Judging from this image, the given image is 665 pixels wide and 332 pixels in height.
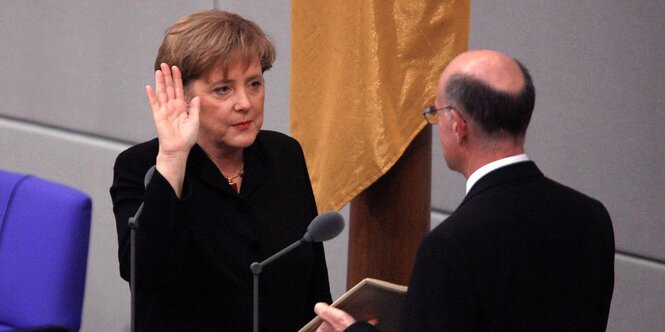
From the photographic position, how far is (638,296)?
310cm

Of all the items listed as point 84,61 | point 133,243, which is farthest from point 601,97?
point 84,61

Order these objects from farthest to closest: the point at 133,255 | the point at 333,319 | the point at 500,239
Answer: the point at 133,255 < the point at 333,319 < the point at 500,239

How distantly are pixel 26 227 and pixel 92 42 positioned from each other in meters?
1.97

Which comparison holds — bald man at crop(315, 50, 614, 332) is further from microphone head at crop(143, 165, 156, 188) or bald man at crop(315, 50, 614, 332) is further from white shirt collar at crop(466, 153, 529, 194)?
microphone head at crop(143, 165, 156, 188)

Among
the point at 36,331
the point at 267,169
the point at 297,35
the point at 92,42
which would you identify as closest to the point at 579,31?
the point at 297,35

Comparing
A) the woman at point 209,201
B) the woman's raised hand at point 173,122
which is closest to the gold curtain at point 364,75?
the woman at point 209,201

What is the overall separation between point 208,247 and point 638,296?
1460mm

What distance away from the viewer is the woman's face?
2.21m

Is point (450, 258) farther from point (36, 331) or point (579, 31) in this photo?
point (579, 31)

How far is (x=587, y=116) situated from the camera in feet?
10.1

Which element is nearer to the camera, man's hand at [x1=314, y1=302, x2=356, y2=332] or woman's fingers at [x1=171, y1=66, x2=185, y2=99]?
man's hand at [x1=314, y1=302, x2=356, y2=332]

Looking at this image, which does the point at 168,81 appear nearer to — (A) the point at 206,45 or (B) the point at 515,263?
(A) the point at 206,45

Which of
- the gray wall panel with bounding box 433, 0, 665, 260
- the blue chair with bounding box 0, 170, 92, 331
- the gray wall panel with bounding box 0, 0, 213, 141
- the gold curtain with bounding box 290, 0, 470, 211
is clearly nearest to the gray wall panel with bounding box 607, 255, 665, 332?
the gray wall panel with bounding box 433, 0, 665, 260

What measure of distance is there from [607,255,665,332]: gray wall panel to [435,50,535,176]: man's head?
1366mm
